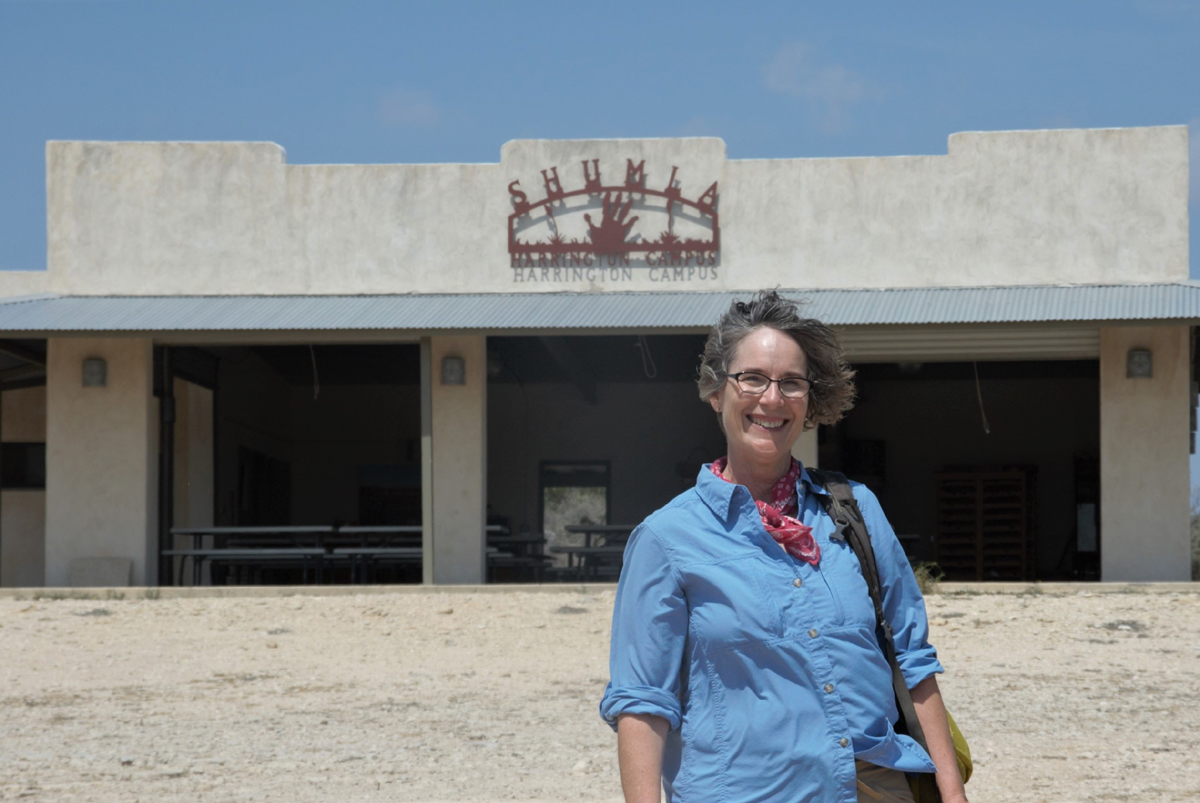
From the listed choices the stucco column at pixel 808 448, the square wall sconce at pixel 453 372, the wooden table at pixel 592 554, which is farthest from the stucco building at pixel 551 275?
the wooden table at pixel 592 554

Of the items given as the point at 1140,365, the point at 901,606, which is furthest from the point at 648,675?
the point at 1140,365

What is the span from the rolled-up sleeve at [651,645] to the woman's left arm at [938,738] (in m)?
0.50

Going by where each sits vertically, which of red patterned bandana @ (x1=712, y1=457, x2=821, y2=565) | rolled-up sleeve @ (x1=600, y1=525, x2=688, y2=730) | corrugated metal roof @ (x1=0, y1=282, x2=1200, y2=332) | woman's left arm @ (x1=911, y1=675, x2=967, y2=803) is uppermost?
corrugated metal roof @ (x1=0, y1=282, x2=1200, y2=332)

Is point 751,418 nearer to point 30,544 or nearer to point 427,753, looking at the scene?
point 427,753

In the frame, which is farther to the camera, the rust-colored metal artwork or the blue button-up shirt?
the rust-colored metal artwork

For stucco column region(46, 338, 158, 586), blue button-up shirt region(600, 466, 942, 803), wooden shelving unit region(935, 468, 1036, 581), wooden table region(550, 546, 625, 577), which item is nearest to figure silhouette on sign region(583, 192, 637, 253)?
wooden table region(550, 546, 625, 577)

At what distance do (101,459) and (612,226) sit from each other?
19.9ft

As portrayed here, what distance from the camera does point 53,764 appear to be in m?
7.43

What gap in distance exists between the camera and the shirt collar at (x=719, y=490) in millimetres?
2561

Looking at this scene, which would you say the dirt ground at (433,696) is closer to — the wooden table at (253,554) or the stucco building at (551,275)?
the wooden table at (253,554)

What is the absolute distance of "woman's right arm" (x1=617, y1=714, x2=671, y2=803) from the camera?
2398mm

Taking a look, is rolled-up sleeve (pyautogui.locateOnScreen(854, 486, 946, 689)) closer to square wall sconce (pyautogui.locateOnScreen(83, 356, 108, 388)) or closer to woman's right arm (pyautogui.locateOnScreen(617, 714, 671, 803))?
woman's right arm (pyautogui.locateOnScreen(617, 714, 671, 803))

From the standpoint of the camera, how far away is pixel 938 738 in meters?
2.60

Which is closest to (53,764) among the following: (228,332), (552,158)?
(228,332)
